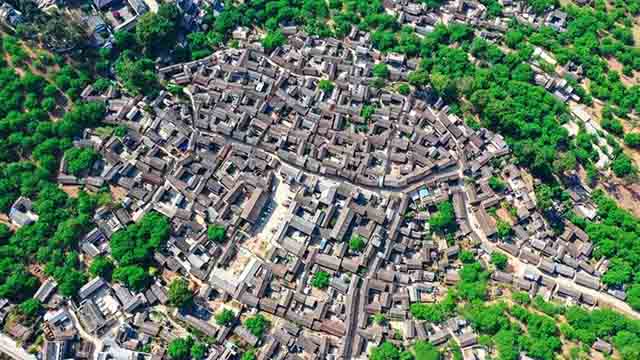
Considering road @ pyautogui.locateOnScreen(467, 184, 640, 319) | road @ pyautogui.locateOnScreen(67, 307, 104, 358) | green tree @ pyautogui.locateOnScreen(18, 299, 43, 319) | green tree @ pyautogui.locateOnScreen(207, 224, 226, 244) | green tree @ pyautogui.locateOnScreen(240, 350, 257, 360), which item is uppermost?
green tree @ pyautogui.locateOnScreen(18, 299, 43, 319)

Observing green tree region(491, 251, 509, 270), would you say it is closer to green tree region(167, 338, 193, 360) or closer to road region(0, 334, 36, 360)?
green tree region(167, 338, 193, 360)

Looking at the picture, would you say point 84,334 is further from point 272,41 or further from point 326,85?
point 272,41

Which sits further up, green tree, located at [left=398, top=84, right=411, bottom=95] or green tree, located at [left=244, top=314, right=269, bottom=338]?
green tree, located at [left=398, top=84, right=411, bottom=95]

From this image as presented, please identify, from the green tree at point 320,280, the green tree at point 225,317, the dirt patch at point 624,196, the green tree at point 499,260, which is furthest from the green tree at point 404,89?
the green tree at point 225,317

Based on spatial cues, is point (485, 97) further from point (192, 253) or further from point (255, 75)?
point (192, 253)

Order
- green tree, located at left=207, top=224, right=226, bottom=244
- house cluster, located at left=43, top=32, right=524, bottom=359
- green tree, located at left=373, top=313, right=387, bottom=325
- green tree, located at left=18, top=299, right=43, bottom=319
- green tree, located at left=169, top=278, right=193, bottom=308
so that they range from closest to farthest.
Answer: green tree, located at left=169, top=278, right=193, bottom=308 < green tree, located at left=18, top=299, right=43, bottom=319 < house cluster, located at left=43, top=32, right=524, bottom=359 < green tree, located at left=373, top=313, right=387, bottom=325 < green tree, located at left=207, top=224, right=226, bottom=244

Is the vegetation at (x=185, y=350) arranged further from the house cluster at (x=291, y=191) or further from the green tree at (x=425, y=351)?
the green tree at (x=425, y=351)

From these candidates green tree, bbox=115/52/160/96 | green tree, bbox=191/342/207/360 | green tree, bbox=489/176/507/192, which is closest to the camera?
green tree, bbox=191/342/207/360

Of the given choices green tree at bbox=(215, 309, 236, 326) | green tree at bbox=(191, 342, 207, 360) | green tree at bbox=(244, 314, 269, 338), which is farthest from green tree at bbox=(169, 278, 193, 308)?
green tree at bbox=(244, 314, 269, 338)
